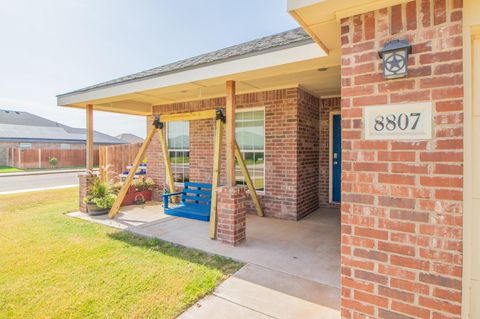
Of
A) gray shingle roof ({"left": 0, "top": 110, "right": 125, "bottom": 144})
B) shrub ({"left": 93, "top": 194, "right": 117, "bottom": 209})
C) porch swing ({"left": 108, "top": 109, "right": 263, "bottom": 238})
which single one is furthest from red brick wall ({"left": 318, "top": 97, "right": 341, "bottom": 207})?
gray shingle roof ({"left": 0, "top": 110, "right": 125, "bottom": 144})

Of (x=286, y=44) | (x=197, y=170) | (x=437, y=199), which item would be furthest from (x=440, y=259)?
(x=197, y=170)

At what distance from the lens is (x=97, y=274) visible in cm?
353

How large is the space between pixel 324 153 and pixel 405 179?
542cm

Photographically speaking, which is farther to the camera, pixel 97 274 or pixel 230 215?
pixel 230 215

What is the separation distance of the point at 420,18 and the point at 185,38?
9.23 m

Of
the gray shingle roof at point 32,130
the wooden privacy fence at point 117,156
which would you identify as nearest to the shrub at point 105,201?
the wooden privacy fence at point 117,156

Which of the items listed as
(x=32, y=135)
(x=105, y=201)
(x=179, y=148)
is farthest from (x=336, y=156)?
(x=32, y=135)

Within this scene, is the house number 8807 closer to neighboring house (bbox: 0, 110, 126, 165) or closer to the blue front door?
the blue front door

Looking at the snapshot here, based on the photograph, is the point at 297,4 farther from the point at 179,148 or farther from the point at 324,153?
the point at 179,148

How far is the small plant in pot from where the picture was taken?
6695 millimetres

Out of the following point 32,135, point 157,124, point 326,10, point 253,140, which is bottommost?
point 253,140

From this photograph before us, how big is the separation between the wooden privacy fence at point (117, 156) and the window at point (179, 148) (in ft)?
14.9

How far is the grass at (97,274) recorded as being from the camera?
2797 millimetres

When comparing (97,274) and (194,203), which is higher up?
(194,203)
